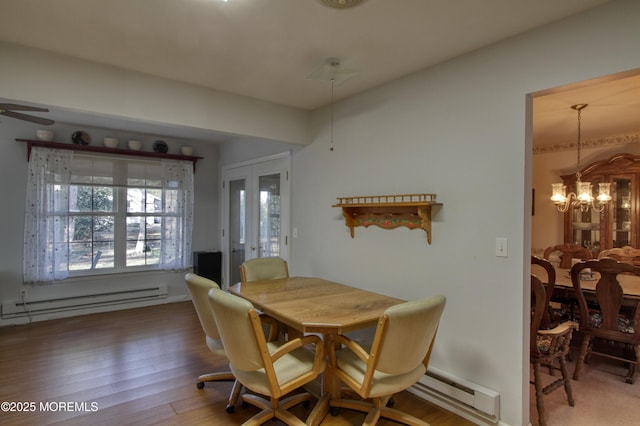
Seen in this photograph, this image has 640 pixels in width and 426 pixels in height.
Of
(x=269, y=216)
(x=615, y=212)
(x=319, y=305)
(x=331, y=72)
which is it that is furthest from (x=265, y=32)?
(x=615, y=212)

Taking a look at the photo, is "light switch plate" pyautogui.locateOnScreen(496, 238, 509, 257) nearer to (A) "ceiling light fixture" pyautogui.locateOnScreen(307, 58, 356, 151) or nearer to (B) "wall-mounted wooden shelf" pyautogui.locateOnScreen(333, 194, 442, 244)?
(B) "wall-mounted wooden shelf" pyautogui.locateOnScreen(333, 194, 442, 244)

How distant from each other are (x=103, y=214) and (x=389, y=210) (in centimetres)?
393

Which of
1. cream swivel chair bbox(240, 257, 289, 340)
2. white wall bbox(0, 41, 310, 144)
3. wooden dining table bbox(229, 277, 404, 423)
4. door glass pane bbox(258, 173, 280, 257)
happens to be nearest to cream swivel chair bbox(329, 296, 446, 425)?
wooden dining table bbox(229, 277, 404, 423)

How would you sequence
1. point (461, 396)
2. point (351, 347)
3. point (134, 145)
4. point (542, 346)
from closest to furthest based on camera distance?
point (351, 347) → point (461, 396) → point (542, 346) → point (134, 145)

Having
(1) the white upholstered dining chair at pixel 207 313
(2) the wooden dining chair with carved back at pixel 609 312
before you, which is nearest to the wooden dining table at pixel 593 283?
(2) the wooden dining chair with carved back at pixel 609 312

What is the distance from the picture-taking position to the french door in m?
4.11

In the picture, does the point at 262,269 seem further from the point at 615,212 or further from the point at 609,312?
the point at 615,212

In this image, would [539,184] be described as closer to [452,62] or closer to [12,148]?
[452,62]

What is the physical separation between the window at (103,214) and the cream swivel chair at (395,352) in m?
3.86

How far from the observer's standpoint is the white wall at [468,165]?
192 cm

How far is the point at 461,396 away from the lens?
2.23m

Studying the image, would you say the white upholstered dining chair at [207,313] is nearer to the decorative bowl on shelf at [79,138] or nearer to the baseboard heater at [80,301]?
the baseboard heater at [80,301]

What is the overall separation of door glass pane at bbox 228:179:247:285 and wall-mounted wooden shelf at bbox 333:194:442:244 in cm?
214

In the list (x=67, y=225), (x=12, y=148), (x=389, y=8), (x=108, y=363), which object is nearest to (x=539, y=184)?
(x=389, y=8)
